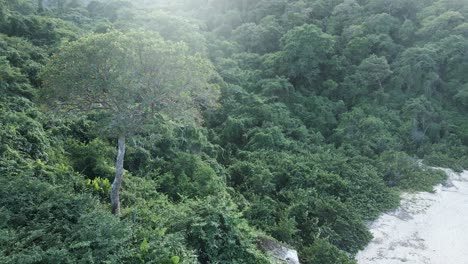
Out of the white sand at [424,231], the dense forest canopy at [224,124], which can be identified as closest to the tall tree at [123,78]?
the dense forest canopy at [224,124]

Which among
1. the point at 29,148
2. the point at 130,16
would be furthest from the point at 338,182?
the point at 130,16

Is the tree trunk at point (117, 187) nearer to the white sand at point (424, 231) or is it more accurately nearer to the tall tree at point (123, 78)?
the tall tree at point (123, 78)

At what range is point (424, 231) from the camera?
18.2 meters

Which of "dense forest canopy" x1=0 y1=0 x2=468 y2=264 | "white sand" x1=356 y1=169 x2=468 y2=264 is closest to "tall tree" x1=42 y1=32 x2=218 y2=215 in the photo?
"dense forest canopy" x1=0 y1=0 x2=468 y2=264

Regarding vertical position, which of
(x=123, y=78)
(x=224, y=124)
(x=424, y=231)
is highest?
(x=123, y=78)

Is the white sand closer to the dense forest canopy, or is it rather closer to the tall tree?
the dense forest canopy

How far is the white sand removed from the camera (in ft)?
53.5

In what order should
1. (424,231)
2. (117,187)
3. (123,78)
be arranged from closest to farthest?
(123,78)
(117,187)
(424,231)

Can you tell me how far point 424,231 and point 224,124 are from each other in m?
12.8

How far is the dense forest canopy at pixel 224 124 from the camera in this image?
32.8ft

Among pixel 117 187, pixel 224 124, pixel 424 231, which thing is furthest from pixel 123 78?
pixel 424 231

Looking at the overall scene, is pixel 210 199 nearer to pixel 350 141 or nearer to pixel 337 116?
pixel 350 141

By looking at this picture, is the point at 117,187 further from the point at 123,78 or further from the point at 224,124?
the point at 224,124

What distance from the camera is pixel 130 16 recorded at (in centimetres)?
3238
